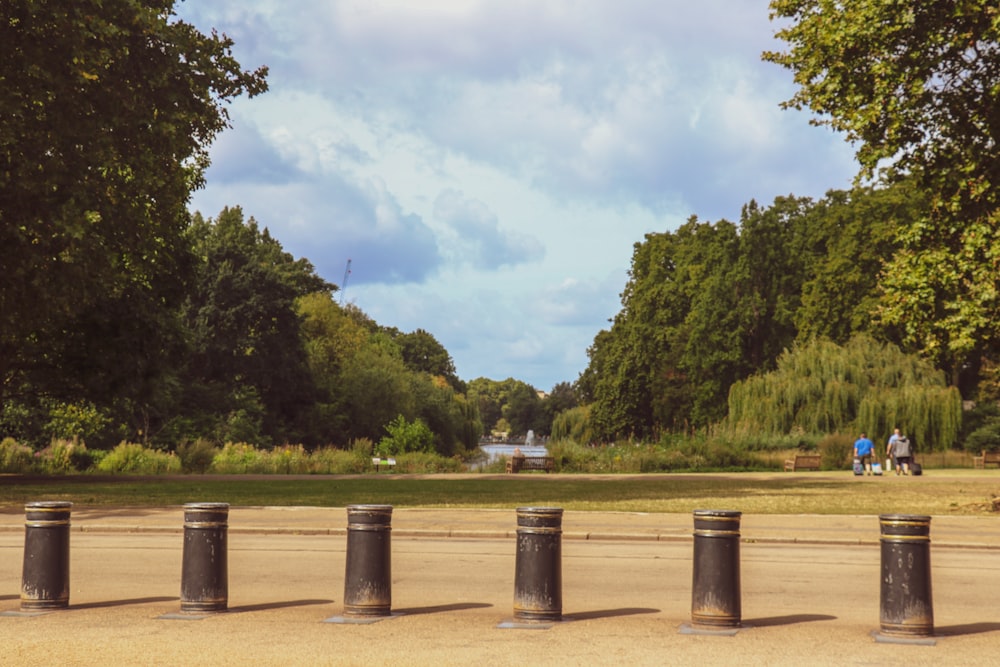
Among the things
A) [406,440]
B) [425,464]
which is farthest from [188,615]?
[406,440]

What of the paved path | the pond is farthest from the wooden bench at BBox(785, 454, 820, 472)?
the paved path

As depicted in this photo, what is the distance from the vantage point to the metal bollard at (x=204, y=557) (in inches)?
384

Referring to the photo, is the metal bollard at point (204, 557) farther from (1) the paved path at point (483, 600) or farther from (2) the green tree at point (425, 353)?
(2) the green tree at point (425, 353)

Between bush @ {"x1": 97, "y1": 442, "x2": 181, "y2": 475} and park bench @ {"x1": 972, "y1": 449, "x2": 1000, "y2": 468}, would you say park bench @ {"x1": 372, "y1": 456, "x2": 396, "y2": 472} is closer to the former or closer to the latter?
bush @ {"x1": 97, "y1": 442, "x2": 181, "y2": 475}

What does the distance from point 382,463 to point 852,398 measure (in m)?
20.9

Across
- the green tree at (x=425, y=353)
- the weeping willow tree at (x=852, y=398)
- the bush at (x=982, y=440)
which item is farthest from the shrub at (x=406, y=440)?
the green tree at (x=425, y=353)

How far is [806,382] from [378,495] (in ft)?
97.6

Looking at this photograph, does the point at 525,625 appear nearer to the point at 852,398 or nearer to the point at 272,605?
the point at 272,605

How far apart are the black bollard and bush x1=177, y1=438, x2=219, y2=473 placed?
122ft

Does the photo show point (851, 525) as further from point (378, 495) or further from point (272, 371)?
point (272, 371)

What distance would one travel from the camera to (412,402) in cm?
7656

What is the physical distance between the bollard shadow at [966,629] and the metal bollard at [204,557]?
5664 millimetres

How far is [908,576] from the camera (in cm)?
866

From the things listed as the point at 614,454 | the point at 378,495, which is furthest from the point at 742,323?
the point at 378,495
